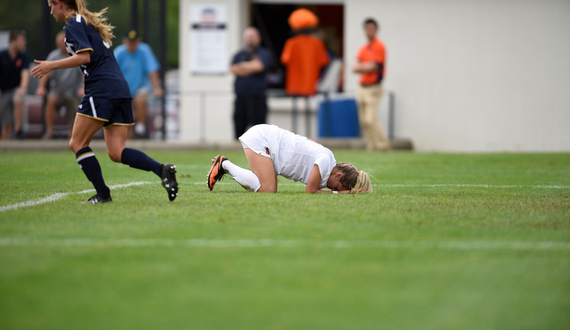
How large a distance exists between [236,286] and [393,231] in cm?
155

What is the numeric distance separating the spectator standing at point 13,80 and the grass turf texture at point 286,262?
9650 mm

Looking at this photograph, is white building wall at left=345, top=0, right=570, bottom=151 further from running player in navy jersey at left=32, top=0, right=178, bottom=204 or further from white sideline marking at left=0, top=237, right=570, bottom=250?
white sideline marking at left=0, top=237, right=570, bottom=250

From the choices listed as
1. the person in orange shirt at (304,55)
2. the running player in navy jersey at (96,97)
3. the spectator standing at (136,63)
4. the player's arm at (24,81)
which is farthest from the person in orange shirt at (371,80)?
the running player in navy jersey at (96,97)

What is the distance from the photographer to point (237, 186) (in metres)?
7.43

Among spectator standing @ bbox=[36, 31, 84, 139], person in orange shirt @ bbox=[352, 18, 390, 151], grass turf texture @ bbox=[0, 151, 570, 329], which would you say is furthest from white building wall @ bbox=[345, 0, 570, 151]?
grass turf texture @ bbox=[0, 151, 570, 329]

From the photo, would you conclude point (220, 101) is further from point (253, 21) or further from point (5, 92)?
point (5, 92)

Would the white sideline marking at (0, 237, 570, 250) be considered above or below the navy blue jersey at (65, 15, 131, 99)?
below

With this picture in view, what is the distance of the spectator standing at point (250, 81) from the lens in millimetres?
13773

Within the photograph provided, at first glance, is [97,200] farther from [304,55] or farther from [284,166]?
[304,55]

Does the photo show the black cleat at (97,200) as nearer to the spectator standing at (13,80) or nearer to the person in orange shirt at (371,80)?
the person in orange shirt at (371,80)

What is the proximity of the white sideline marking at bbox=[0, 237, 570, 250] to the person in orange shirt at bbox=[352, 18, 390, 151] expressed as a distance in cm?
975

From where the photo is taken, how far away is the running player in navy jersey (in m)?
5.36

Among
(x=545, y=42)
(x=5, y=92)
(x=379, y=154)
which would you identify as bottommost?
(x=379, y=154)

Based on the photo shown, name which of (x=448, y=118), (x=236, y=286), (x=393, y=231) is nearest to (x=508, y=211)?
(x=393, y=231)
